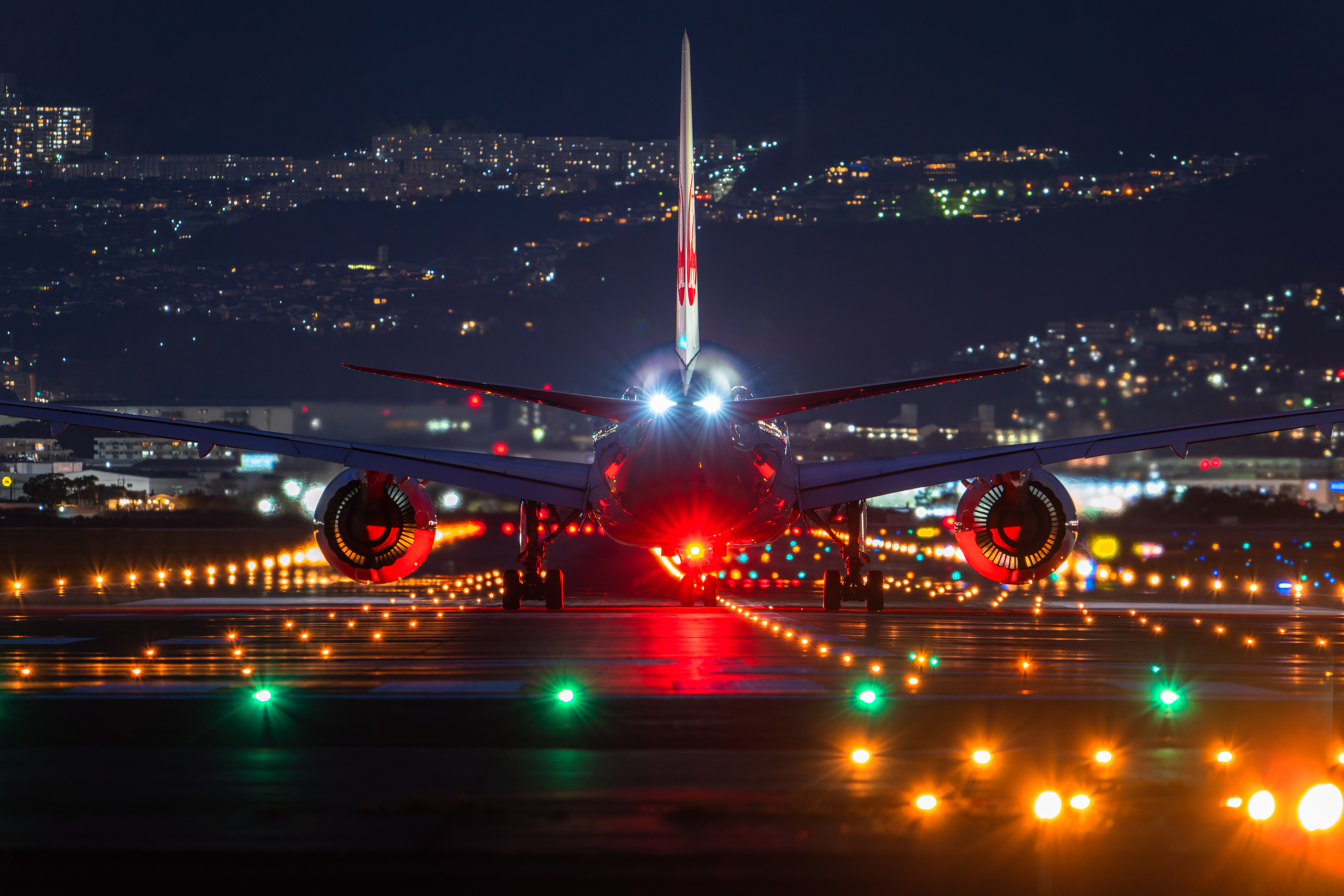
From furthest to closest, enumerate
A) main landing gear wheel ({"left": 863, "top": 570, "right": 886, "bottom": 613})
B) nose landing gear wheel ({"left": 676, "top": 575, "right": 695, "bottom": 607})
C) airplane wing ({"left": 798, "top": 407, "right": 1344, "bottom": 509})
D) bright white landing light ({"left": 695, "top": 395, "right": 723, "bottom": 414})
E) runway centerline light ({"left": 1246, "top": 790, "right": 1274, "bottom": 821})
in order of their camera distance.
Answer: nose landing gear wheel ({"left": 676, "top": 575, "right": 695, "bottom": 607})
main landing gear wheel ({"left": 863, "top": 570, "right": 886, "bottom": 613})
airplane wing ({"left": 798, "top": 407, "right": 1344, "bottom": 509})
bright white landing light ({"left": 695, "top": 395, "right": 723, "bottom": 414})
runway centerline light ({"left": 1246, "top": 790, "right": 1274, "bottom": 821})

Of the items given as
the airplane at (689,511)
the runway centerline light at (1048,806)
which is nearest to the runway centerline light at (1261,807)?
the runway centerline light at (1048,806)

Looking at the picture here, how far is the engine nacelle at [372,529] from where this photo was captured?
28.3 meters

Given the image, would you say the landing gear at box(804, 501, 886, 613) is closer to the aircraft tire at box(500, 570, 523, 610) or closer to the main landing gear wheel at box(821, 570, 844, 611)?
the main landing gear wheel at box(821, 570, 844, 611)

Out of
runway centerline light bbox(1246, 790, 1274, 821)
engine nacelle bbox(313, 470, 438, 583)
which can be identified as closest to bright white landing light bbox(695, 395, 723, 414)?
engine nacelle bbox(313, 470, 438, 583)

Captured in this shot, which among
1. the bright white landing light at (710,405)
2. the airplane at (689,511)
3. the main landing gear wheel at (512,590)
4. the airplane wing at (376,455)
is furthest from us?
the main landing gear wheel at (512,590)

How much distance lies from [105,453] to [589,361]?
48.4m

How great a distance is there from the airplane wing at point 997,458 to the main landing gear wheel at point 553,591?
5.64 metres

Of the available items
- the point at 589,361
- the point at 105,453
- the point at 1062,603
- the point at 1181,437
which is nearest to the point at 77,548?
the point at 1062,603

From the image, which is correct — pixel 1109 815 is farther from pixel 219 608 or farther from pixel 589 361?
pixel 589 361

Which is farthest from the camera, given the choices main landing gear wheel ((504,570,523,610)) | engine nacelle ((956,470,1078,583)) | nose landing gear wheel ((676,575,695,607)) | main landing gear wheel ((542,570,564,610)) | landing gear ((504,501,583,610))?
nose landing gear wheel ((676,575,695,607))

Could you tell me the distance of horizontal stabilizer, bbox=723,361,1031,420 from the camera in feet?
73.7

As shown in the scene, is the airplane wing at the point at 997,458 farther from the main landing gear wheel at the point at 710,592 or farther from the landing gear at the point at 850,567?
the main landing gear wheel at the point at 710,592

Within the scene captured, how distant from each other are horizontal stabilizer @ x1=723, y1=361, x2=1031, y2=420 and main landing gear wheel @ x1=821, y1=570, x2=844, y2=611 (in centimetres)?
685

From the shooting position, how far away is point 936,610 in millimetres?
31500
